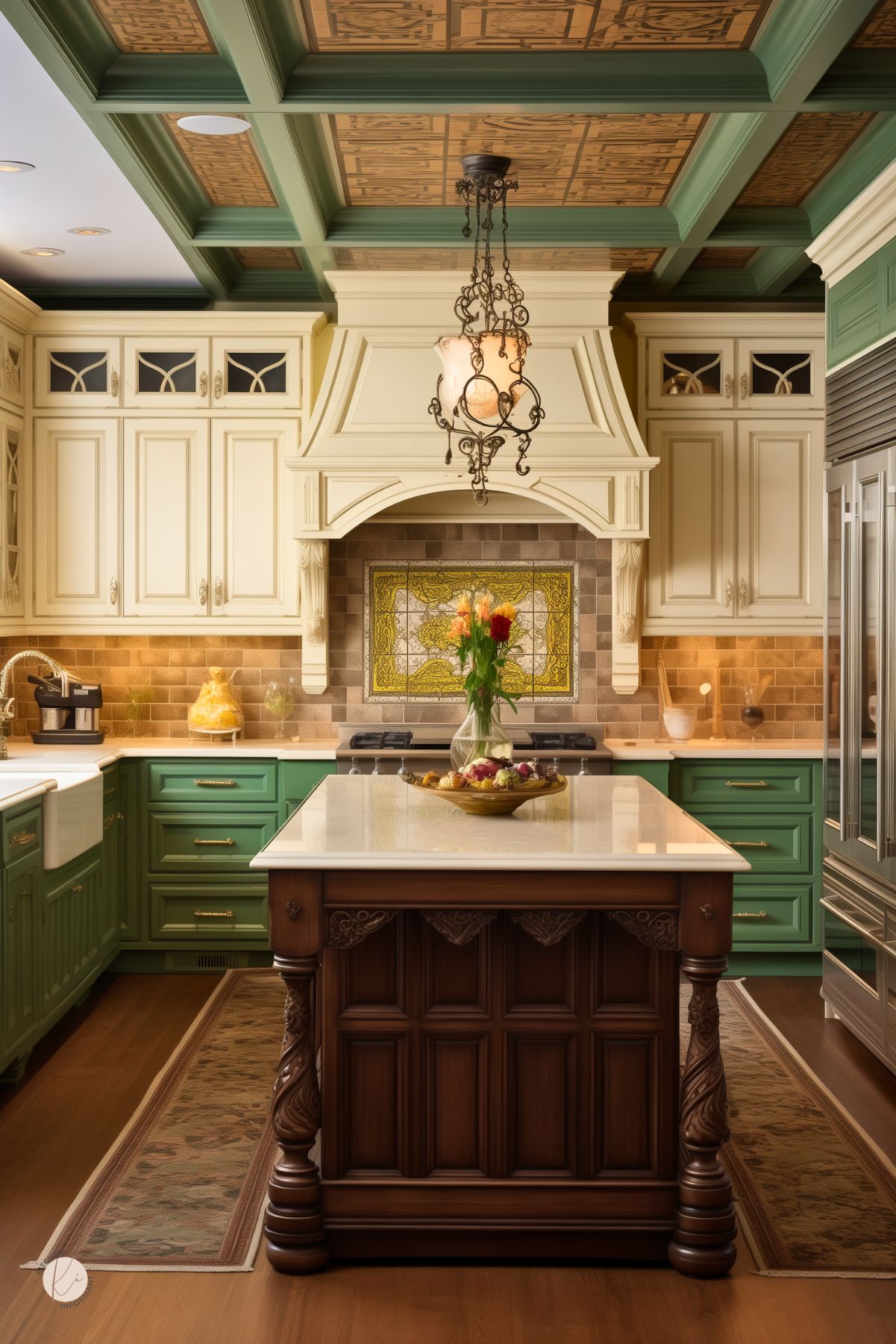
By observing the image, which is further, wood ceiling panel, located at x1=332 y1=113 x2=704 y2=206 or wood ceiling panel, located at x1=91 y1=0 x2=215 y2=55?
wood ceiling panel, located at x1=332 y1=113 x2=704 y2=206

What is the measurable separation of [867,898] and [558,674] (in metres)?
2.06

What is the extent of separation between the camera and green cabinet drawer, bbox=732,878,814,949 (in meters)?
5.45

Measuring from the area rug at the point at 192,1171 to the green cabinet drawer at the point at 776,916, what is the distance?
6.82 ft

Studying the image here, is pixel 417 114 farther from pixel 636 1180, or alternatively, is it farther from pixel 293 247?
pixel 636 1180

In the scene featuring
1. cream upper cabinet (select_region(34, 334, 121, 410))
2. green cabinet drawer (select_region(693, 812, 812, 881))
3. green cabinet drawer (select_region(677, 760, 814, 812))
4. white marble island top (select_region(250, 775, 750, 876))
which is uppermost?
cream upper cabinet (select_region(34, 334, 121, 410))

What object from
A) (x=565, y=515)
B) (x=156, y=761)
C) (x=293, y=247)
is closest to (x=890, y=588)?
(x=565, y=515)

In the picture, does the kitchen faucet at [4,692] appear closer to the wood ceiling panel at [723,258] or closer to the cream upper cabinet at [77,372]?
the cream upper cabinet at [77,372]

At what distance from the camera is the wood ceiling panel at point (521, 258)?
5133 millimetres

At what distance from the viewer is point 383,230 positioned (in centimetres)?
495

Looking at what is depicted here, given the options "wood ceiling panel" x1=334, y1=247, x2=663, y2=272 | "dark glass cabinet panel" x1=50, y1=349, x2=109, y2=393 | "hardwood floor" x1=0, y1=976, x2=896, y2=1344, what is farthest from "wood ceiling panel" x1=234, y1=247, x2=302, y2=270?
"hardwood floor" x1=0, y1=976, x2=896, y2=1344

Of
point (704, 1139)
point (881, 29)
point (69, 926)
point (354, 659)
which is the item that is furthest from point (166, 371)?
point (704, 1139)

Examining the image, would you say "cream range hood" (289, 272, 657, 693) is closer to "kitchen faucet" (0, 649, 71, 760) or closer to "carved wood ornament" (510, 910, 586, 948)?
"kitchen faucet" (0, 649, 71, 760)

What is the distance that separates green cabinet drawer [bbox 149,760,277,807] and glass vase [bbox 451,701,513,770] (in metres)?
A: 2.05

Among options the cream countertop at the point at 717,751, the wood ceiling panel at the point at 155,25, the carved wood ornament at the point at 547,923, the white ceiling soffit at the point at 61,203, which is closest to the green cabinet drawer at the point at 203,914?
the cream countertop at the point at 717,751
